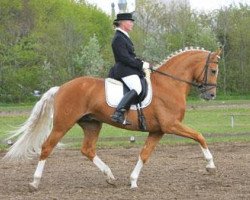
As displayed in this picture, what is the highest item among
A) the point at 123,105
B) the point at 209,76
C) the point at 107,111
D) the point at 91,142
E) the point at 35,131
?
the point at 209,76

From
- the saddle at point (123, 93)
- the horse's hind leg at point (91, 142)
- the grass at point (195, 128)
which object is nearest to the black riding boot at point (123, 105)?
the saddle at point (123, 93)

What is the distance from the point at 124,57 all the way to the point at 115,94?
27.0 inches

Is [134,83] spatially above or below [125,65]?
below

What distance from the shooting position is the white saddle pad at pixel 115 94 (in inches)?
392

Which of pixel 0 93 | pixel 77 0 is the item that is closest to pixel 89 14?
pixel 77 0

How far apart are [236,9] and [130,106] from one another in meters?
51.4

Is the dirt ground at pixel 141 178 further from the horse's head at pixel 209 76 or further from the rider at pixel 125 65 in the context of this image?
the horse's head at pixel 209 76

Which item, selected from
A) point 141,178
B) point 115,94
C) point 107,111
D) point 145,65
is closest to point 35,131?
point 107,111

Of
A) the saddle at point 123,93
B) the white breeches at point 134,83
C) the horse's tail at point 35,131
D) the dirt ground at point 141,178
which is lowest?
the dirt ground at point 141,178

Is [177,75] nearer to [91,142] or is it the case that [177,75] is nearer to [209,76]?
[209,76]

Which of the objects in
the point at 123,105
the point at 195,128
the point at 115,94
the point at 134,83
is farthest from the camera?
the point at 195,128

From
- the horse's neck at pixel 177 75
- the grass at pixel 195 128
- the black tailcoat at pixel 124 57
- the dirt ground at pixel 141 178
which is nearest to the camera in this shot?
the dirt ground at pixel 141 178

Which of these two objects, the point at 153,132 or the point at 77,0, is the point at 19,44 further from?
the point at 153,132

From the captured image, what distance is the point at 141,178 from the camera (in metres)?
10.7
